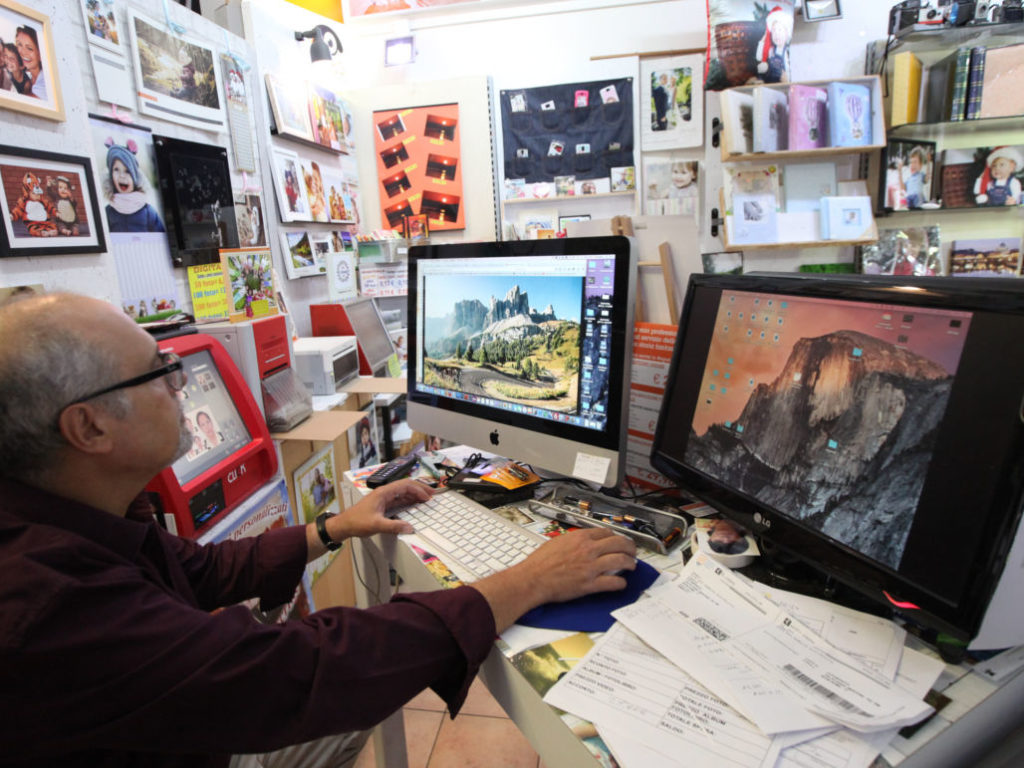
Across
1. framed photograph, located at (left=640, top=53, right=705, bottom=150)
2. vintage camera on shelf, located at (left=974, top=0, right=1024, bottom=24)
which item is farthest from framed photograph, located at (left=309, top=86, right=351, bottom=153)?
vintage camera on shelf, located at (left=974, top=0, right=1024, bottom=24)

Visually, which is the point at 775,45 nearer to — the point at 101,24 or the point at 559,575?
the point at 101,24

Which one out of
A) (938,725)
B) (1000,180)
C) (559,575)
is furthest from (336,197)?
(1000,180)

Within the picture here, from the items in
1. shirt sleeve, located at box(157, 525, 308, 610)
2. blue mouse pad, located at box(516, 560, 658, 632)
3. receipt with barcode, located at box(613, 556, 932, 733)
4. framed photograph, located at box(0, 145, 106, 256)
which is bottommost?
shirt sleeve, located at box(157, 525, 308, 610)

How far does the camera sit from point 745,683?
621 millimetres

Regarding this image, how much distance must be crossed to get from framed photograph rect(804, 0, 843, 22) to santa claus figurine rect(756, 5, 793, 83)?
16 centimetres

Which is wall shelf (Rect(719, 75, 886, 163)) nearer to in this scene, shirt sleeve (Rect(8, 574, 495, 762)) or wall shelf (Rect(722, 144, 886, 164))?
wall shelf (Rect(722, 144, 886, 164))

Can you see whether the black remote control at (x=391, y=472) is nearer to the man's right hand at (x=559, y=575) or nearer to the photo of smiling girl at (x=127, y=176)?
the man's right hand at (x=559, y=575)

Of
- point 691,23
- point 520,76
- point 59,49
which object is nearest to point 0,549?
point 59,49

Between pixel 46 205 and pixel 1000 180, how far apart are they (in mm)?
4118

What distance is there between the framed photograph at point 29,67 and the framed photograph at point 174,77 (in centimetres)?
46

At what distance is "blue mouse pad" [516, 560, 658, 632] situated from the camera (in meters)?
0.74

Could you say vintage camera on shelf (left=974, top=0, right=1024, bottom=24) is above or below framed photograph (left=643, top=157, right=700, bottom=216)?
above

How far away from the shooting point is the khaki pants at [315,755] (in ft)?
3.35

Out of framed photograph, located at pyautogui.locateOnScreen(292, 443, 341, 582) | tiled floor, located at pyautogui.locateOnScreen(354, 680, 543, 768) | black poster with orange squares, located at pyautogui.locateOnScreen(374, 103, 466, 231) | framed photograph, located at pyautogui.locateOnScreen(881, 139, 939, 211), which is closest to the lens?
tiled floor, located at pyautogui.locateOnScreen(354, 680, 543, 768)
